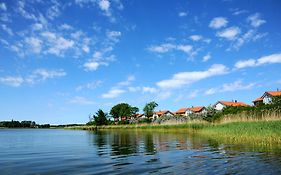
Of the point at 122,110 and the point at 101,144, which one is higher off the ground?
the point at 122,110

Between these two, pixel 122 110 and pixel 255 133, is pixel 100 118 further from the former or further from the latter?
pixel 255 133

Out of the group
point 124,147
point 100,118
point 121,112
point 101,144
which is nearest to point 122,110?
point 121,112

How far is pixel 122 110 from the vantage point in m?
150

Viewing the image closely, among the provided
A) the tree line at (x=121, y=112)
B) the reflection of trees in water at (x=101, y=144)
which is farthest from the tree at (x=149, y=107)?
the reflection of trees in water at (x=101, y=144)

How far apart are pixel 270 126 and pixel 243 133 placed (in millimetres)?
3162

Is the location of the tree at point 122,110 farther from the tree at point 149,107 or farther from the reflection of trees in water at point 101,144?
the reflection of trees in water at point 101,144

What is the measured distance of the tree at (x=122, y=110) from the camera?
15012 cm

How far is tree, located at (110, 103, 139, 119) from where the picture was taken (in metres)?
150

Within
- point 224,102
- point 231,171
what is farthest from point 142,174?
point 224,102

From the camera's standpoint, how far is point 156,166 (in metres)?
13.4

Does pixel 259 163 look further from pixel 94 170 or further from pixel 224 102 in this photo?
pixel 224 102

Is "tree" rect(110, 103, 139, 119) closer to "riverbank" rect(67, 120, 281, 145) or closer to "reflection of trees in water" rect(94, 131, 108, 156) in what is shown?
"reflection of trees in water" rect(94, 131, 108, 156)

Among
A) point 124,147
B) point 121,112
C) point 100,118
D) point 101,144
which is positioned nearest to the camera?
point 124,147

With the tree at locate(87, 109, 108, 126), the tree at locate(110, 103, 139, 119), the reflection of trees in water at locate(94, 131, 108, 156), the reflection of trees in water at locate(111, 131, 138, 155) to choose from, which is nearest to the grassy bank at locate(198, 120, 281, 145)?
the reflection of trees in water at locate(111, 131, 138, 155)
